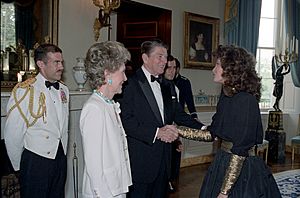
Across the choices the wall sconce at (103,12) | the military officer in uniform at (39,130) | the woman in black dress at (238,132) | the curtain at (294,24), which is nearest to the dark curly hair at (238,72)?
Answer: the woman in black dress at (238,132)

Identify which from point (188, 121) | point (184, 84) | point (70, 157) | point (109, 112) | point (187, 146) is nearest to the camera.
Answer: point (109, 112)

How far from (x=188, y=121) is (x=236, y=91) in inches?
40.2

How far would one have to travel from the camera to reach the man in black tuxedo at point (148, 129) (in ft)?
8.70

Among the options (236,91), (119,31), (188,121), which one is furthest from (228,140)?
(119,31)

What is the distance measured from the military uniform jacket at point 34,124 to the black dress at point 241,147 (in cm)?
109

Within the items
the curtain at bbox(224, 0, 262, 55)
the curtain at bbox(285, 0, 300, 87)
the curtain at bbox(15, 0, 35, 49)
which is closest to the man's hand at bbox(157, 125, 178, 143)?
the curtain at bbox(15, 0, 35, 49)

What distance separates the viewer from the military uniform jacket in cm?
265

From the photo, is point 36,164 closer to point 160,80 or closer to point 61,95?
point 61,95

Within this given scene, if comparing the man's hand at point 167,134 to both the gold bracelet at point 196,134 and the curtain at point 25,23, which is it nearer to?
the gold bracelet at point 196,134

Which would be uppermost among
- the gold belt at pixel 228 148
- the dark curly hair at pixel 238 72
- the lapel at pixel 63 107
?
the dark curly hair at pixel 238 72

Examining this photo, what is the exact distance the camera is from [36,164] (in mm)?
2658

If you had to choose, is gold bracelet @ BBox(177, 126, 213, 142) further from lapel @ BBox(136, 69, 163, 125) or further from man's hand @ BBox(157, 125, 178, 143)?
lapel @ BBox(136, 69, 163, 125)

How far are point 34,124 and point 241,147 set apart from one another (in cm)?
137

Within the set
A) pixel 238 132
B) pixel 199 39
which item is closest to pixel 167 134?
pixel 238 132
